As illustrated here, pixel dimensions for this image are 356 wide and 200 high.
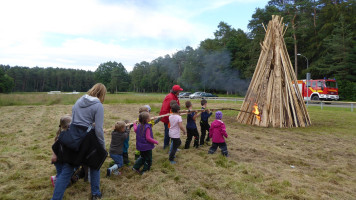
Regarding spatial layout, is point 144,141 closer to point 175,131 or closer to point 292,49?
point 175,131

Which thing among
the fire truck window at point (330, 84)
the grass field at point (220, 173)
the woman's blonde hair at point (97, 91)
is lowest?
the grass field at point (220, 173)

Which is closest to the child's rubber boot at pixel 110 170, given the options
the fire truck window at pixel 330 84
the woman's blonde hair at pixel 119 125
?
the woman's blonde hair at pixel 119 125

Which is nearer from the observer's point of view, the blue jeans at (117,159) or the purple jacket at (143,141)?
the purple jacket at (143,141)

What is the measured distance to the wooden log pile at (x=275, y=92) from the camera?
29.7 feet

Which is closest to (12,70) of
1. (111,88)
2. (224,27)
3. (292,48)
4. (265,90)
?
(111,88)

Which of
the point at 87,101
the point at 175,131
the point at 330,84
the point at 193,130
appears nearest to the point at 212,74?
the point at 330,84

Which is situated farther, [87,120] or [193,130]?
[193,130]

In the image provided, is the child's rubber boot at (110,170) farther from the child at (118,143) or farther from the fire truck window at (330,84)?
the fire truck window at (330,84)

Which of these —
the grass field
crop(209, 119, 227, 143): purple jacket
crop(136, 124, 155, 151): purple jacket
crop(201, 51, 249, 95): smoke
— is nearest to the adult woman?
the grass field

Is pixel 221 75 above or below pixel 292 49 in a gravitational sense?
below

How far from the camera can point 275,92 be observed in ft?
29.6

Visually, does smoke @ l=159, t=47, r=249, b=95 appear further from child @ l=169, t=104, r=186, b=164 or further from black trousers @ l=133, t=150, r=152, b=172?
black trousers @ l=133, t=150, r=152, b=172

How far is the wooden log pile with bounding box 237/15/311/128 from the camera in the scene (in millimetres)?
9055

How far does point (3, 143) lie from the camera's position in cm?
620
